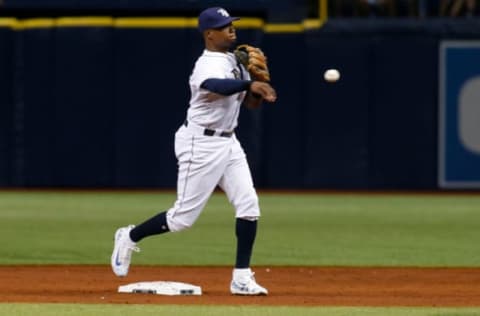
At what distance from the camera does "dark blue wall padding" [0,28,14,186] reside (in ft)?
70.7

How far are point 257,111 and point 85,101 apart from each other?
2.67 m

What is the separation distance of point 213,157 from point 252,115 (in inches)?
503

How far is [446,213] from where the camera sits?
55.6 ft

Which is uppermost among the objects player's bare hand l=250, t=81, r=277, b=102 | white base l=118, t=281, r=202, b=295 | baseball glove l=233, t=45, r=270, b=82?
baseball glove l=233, t=45, r=270, b=82

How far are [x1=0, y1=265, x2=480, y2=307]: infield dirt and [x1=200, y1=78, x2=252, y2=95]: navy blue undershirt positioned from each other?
1235 mm

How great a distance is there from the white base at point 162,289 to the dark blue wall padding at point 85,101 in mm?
12661

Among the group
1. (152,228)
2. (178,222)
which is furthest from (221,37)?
(152,228)

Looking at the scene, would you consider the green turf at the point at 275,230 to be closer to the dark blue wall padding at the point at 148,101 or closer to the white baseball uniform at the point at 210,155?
the dark blue wall padding at the point at 148,101

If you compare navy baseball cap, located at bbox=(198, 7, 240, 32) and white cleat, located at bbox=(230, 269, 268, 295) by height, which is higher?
navy baseball cap, located at bbox=(198, 7, 240, 32)

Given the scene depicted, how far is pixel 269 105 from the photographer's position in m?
21.6

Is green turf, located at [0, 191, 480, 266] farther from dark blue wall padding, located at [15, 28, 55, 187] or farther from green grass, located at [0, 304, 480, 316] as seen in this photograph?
green grass, located at [0, 304, 480, 316]

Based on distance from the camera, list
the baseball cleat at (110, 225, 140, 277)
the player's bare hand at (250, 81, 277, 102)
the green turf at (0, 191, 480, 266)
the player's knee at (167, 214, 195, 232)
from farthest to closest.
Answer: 1. the green turf at (0, 191, 480, 266)
2. the baseball cleat at (110, 225, 140, 277)
3. the player's knee at (167, 214, 195, 232)
4. the player's bare hand at (250, 81, 277, 102)

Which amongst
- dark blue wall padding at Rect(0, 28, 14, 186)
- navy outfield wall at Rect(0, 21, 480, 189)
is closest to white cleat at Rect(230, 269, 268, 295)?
navy outfield wall at Rect(0, 21, 480, 189)

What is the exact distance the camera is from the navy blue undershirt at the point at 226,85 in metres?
8.00
